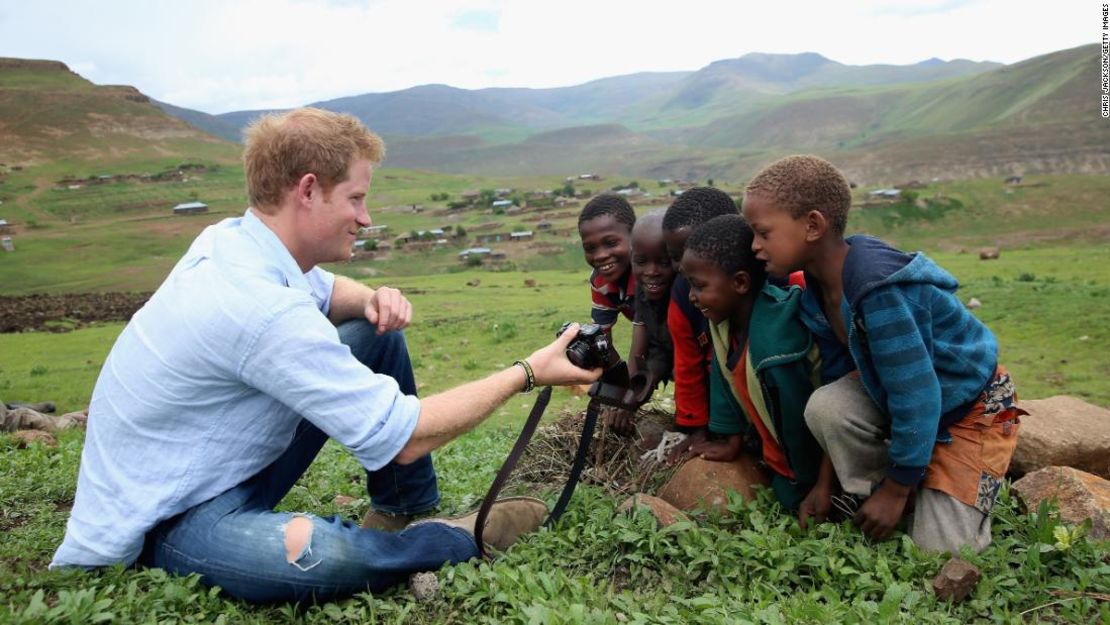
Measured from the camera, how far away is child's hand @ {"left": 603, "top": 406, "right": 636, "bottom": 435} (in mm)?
4684

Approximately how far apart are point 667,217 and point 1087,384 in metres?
6.10

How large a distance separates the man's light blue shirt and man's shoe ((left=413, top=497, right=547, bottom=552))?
0.72 meters

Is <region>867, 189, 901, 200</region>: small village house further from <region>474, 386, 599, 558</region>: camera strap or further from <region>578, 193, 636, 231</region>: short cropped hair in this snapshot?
<region>474, 386, 599, 558</region>: camera strap

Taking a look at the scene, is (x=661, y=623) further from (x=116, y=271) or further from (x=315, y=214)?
(x=116, y=271)

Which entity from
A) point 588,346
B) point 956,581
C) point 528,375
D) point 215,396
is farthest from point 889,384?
point 215,396

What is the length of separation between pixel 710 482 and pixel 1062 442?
2.02m

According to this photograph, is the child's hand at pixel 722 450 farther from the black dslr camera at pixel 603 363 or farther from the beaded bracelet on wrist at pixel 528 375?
the beaded bracelet on wrist at pixel 528 375

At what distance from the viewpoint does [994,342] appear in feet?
11.7

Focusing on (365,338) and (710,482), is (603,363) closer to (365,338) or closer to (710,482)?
(710,482)

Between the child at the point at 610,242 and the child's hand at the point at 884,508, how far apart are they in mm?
1912

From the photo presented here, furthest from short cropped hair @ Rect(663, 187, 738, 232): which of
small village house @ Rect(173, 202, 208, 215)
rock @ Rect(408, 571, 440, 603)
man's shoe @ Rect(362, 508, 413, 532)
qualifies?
small village house @ Rect(173, 202, 208, 215)

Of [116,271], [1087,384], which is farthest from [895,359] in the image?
[116,271]

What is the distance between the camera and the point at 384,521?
407cm

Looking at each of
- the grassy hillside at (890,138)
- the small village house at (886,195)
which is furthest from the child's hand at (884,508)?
the grassy hillside at (890,138)
